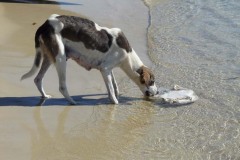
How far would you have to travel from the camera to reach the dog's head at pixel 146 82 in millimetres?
8609

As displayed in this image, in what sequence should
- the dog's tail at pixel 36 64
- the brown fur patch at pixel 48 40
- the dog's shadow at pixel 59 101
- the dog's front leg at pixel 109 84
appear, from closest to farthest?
the brown fur patch at pixel 48 40, the dog's shadow at pixel 59 101, the dog's tail at pixel 36 64, the dog's front leg at pixel 109 84

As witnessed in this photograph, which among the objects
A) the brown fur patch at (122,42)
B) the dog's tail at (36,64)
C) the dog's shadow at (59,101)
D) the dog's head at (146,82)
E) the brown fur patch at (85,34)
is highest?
the brown fur patch at (85,34)

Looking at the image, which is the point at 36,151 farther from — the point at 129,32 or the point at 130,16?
the point at 130,16

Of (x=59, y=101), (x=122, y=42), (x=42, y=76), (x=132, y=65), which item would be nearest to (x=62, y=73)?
(x=42, y=76)

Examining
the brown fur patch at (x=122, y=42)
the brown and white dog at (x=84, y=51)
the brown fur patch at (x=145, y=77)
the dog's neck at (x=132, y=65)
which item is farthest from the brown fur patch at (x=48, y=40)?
the brown fur patch at (x=145, y=77)

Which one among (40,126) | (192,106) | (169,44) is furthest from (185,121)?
(169,44)

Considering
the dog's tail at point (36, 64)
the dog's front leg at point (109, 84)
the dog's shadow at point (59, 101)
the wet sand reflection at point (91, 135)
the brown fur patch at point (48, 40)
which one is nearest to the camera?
the wet sand reflection at point (91, 135)

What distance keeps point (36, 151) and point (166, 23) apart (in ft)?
25.6

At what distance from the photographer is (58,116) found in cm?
777

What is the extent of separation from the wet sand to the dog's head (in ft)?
0.70

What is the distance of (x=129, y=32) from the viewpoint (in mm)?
12445

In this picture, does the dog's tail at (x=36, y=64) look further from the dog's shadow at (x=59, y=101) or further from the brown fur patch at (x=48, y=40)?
the dog's shadow at (x=59, y=101)

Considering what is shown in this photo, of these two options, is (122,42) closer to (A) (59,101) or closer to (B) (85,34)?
(B) (85,34)

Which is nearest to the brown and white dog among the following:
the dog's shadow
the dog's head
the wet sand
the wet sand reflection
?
the dog's head
